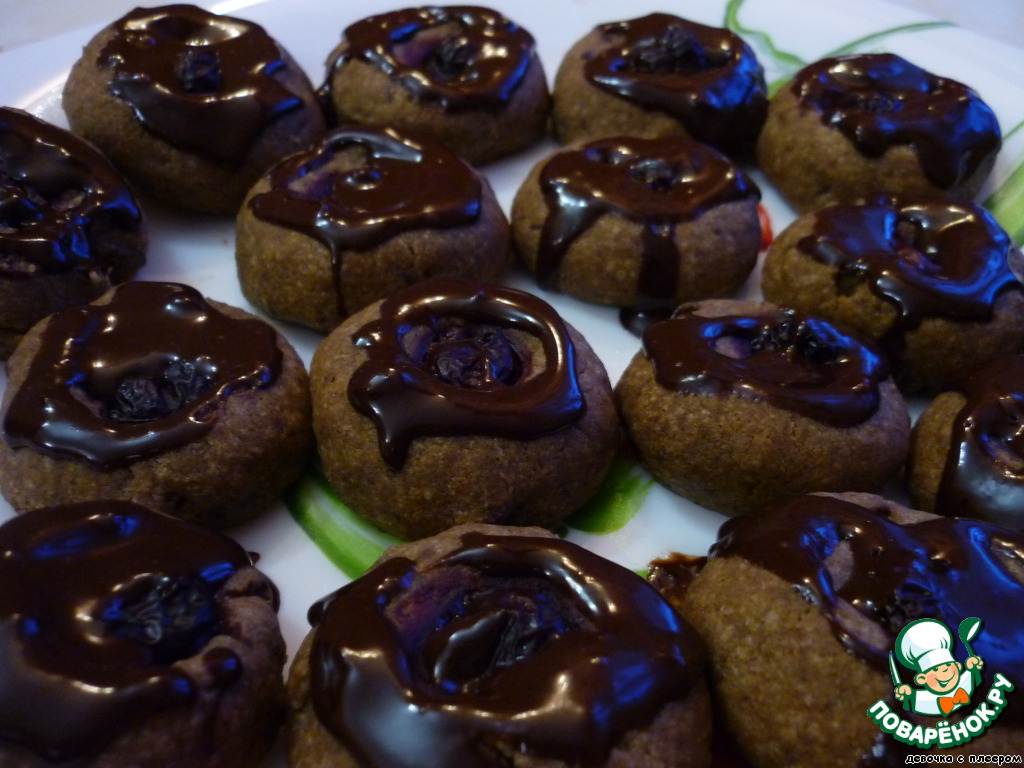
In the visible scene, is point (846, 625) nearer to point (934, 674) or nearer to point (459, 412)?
point (934, 674)

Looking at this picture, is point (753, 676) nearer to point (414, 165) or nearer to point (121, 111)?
point (414, 165)

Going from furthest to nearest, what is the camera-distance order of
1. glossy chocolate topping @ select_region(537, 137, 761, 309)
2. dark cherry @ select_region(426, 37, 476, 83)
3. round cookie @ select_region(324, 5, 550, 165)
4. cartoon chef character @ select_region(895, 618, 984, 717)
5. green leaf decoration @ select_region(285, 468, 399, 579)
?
dark cherry @ select_region(426, 37, 476, 83), round cookie @ select_region(324, 5, 550, 165), glossy chocolate topping @ select_region(537, 137, 761, 309), green leaf decoration @ select_region(285, 468, 399, 579), cartoon chef character @ select_region(895, 618, 984, 717)

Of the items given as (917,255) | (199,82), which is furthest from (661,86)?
(199,82)

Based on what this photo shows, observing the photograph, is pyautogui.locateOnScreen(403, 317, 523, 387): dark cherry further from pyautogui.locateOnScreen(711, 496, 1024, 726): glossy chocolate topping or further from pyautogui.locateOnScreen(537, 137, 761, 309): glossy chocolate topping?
pyautogui.locateOnScreen(711, 496, 1024, 726): glossy chocolate topping

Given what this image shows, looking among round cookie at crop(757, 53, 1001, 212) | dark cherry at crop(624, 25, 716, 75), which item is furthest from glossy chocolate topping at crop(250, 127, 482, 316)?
round cookie at crop(757, 53, 1001, 212)

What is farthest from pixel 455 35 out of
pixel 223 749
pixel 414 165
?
pixel 223 749

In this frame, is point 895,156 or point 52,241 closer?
point 52,241

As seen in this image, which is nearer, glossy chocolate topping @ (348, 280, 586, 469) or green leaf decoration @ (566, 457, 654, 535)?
glossy chocolate topping @ (348, 280, 586, 469)
